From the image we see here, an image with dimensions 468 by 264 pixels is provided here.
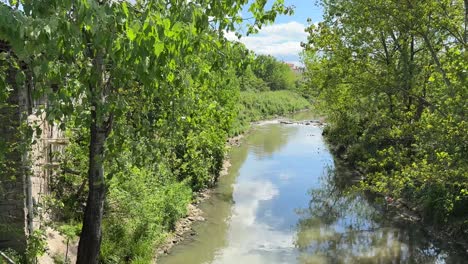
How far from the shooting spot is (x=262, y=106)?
55.8 metres

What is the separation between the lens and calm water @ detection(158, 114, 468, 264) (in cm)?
1260

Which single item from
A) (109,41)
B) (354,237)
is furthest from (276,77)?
(109,41)

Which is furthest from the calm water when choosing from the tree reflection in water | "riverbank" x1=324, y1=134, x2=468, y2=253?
"riverbank" x1=324, y1=134, x2=468, y2=253

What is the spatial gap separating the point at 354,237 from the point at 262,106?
41991mm

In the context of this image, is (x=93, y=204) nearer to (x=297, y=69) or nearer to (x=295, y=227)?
(x=295, y=227)

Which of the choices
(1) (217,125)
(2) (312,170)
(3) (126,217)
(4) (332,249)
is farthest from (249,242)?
(2) (312,170)

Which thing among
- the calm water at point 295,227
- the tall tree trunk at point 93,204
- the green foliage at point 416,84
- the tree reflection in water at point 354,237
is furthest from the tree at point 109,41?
the calm water at point 295,227

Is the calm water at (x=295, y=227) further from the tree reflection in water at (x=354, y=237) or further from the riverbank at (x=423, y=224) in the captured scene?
the riverbank at (x=423, y=224)

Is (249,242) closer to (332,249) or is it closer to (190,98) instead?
(332,249)

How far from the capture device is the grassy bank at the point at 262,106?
44.4 metres

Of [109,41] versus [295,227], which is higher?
[109,41]

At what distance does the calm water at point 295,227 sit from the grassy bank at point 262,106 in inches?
628

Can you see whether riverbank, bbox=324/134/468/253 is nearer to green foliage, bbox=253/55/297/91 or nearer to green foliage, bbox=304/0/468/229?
green foliage, bbox=304/0/468/229

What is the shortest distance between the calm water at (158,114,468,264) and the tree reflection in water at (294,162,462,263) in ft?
0.07
